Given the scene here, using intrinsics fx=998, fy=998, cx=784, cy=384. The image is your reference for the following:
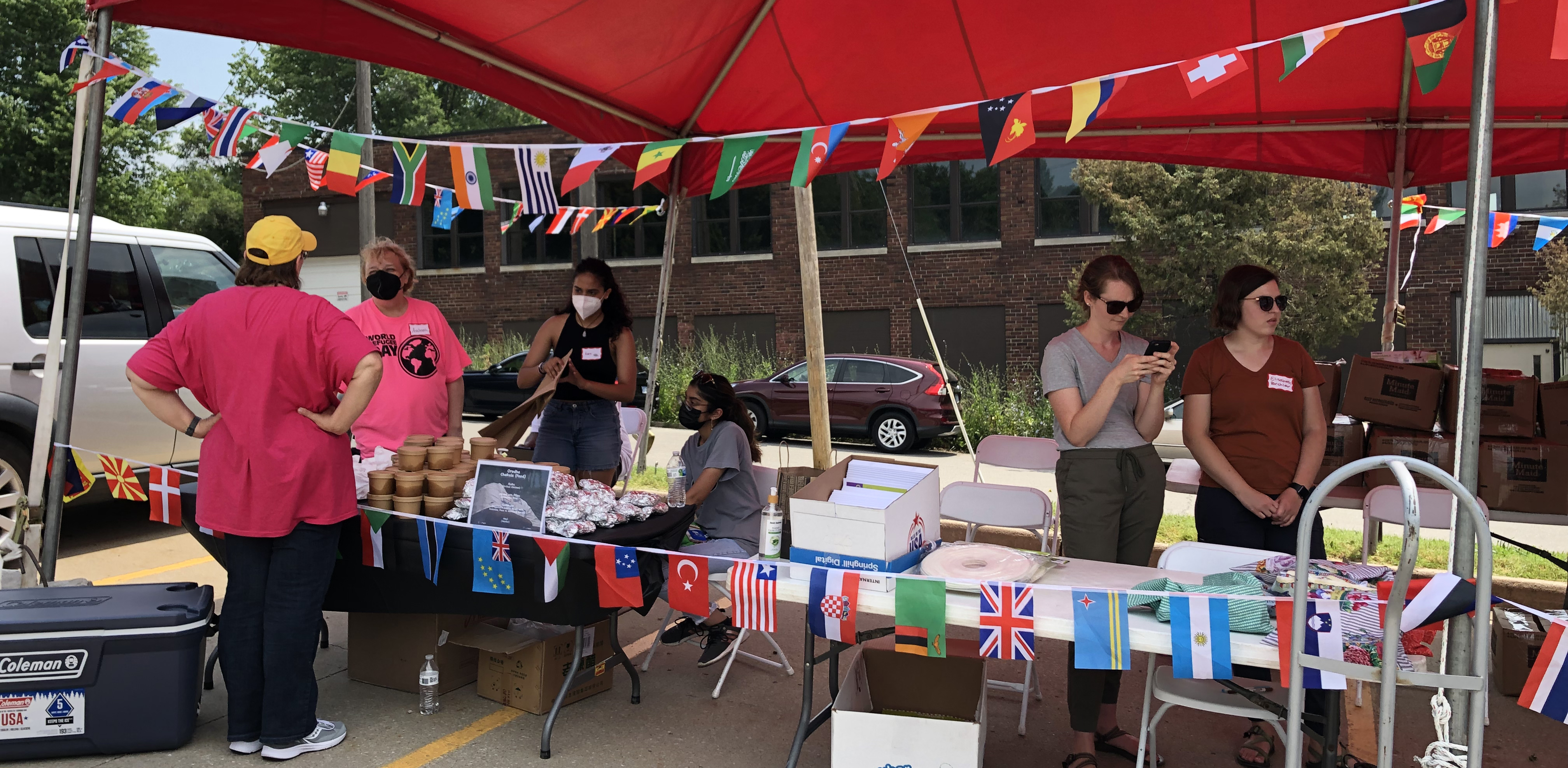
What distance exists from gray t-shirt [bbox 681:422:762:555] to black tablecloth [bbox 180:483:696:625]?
0.41m

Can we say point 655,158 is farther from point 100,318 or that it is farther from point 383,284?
point 100,318

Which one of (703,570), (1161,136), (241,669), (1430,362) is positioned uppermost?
(1161,136)

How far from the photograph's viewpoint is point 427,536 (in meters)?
3.62

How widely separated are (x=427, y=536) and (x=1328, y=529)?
6746 mm

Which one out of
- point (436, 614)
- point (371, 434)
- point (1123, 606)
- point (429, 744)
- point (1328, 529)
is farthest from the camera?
point (1328, 529)

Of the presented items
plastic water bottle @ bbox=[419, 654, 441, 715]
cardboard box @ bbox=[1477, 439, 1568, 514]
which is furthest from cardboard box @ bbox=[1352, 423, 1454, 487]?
plastic water bottle @ bbox=[419, 654, 441, 715]

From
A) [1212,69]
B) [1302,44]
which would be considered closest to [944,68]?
[1212,69]

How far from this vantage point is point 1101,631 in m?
2.65

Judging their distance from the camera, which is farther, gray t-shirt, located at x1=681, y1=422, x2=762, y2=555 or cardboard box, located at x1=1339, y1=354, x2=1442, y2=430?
cardboard box, located at x1=1339, y1=354, x2=1442, y2=430

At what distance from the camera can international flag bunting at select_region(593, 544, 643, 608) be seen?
338cm

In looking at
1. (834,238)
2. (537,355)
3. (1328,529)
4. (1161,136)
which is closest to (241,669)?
(537,355)

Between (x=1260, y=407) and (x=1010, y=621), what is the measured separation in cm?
152

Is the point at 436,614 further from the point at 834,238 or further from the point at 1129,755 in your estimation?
the point at 834,238

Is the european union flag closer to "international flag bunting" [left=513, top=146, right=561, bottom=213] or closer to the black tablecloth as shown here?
the black tablecloth
